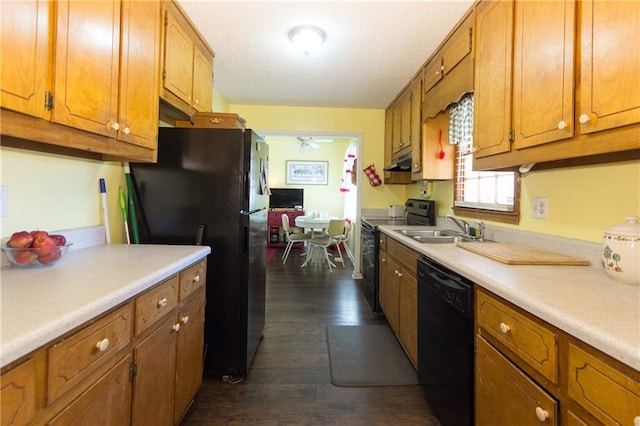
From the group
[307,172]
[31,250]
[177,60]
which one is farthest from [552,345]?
[307,172]

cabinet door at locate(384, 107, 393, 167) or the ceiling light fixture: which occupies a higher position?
the ceiling light fixture

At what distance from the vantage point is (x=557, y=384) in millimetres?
804

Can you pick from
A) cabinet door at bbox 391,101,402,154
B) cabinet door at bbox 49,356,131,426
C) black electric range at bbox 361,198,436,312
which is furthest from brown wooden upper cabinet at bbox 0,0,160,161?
cabinet door at bbox 391,101,402,154

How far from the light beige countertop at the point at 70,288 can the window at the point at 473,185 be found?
74.8 inches

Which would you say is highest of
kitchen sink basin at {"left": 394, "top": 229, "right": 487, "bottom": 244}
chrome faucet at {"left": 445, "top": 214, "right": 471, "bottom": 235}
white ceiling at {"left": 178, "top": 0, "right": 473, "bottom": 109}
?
white ceiling at {"left": 178, "top": 0, "right": 473, "bottom": 109}

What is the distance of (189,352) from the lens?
57.7 inches

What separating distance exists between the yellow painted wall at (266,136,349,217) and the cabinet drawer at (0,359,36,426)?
21.2 ft

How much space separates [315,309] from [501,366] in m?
2.21

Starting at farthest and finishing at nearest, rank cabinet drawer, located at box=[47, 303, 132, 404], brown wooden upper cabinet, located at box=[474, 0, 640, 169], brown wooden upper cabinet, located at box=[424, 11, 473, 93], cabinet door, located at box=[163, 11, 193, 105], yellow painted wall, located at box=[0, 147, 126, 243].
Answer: brown wooden upper cabinet, located at box=[424, 11, 473, 93], cabinet door, located at box=[163, 11, 193, 105], yellow painted wall, located at box=[0, 147, 126, 243], brown wooden upper cabinet, located at box=[474, 0, 640, 169], cabinet drawer, located at box=[47, 303, 132, 404]

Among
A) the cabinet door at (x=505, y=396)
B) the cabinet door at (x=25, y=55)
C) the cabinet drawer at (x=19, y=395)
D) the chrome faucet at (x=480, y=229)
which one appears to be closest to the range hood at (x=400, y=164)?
the chrome faucet at (x=480, y=229)

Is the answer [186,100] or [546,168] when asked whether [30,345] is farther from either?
[546,168]

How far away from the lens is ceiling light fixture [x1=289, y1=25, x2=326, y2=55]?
207cm

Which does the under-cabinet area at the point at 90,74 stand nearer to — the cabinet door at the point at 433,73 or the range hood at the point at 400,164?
the cabinet door at the point at 433,73

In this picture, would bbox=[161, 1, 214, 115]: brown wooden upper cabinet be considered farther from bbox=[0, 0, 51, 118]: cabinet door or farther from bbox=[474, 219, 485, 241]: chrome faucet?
bbox=[474, 219, 485, 241]: chrome faucet
